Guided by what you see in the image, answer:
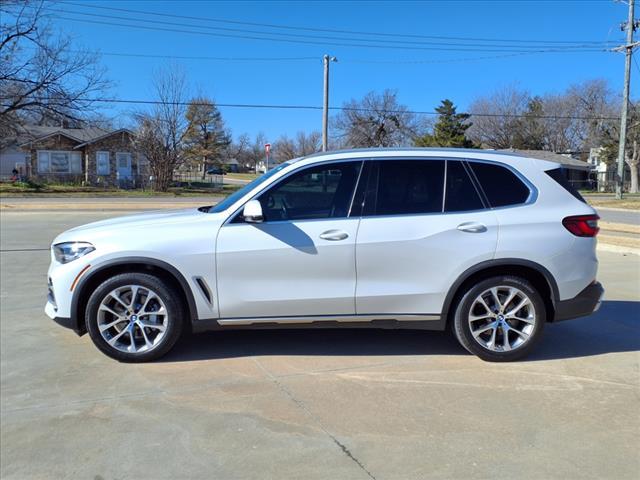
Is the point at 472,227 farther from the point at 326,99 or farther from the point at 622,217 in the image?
the point at 326,99

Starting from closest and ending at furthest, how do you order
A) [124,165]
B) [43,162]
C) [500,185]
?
[500,185]
[43,162]
[124,165]

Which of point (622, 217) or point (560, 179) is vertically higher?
point (560, 179)

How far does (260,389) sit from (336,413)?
0.69m

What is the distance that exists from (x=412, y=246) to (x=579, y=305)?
156 centimetres

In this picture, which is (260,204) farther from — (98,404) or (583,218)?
(583,218)

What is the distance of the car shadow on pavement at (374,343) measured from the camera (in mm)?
4812

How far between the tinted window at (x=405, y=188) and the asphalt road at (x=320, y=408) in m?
1.33

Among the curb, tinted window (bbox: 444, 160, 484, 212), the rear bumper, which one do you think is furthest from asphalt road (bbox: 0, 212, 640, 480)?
the curb

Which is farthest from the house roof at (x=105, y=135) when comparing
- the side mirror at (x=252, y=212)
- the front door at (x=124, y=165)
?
the side mirror at (x=252, y=212)


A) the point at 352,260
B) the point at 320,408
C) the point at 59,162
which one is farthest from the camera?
the point at 59,162

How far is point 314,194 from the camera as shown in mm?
4637

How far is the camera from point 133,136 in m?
45.4

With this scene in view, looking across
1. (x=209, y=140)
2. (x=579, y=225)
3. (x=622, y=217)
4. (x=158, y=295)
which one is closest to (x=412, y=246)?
(x=579, y=225)

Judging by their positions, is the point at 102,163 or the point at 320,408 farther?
the point at 102,163
